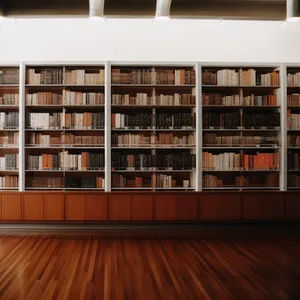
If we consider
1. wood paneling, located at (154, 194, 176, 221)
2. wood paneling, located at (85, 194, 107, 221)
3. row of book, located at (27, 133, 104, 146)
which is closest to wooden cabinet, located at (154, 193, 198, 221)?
wood paneling, located at (154, 194, 176, 221)

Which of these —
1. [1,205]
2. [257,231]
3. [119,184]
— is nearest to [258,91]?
[257,231]

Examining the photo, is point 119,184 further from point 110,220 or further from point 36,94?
point 36,94

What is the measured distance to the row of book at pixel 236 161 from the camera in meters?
6.13

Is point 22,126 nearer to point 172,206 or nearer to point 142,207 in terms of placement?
point 142,207

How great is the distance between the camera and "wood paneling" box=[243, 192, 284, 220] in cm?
610

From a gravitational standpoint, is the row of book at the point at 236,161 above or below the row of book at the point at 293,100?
below

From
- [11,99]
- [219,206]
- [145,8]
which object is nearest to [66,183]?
[11,99]

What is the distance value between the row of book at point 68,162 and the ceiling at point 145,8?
2320mm

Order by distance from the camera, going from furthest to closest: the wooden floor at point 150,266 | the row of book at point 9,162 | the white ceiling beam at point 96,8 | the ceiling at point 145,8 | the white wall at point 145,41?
1. the white wall at point 145,41
2. the row of book at point 9,162
3. the ceiling at point 145,8
4. the white ceiling beam at point 96,8
5. the wooden floor at point 150,266

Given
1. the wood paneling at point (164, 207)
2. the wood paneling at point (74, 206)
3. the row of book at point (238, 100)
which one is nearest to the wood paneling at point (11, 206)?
the wood paneling at point (74, 206)

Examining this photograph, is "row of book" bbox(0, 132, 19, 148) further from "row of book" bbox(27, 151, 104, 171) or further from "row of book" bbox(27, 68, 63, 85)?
"row of book" bbox(27, 68, 63, 85)

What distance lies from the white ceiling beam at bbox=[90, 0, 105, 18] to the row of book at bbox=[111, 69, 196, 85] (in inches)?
45.4

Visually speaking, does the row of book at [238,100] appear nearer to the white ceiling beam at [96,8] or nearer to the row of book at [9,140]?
the white ceiling beam at [96,8]

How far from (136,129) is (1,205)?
269 centimetres
